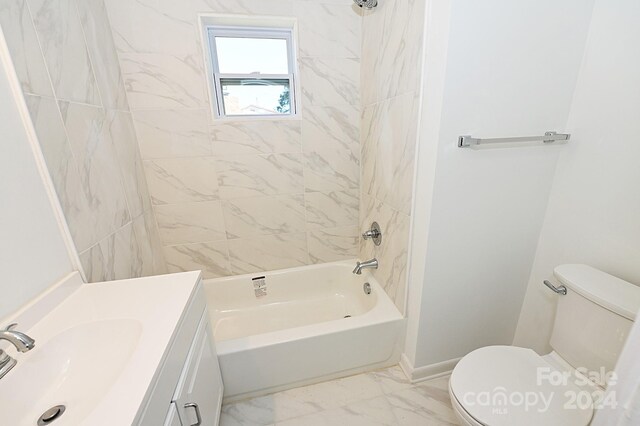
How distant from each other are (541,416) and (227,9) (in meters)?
2.33

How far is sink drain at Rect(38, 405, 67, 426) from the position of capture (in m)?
0.61

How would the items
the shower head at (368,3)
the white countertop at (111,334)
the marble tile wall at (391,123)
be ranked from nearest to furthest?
1. the white countertop at (111,334)
2. the marble tile wall at (391,123)
3. the shower head at (368,3)

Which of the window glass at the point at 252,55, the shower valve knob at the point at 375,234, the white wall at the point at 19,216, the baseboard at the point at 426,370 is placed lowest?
the baseboard at the point at 426,370

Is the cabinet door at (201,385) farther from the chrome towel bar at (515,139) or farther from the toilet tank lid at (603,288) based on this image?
the toilet tank lid at (603,288)

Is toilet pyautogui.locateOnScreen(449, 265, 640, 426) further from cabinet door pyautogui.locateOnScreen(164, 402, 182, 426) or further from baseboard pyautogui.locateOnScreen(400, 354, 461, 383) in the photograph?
cabinet door pyautogui.locateOnScreen(164, 402, 182, 426)

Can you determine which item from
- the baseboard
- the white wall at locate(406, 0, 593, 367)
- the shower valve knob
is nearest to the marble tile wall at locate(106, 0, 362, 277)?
the shower valve knob

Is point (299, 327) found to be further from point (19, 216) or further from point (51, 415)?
point (19, 216)

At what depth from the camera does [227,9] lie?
1.52m

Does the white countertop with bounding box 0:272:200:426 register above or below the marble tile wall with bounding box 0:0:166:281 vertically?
below

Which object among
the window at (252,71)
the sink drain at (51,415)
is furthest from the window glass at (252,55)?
the sink drain at (51,415)

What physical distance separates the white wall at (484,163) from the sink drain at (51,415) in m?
1.29

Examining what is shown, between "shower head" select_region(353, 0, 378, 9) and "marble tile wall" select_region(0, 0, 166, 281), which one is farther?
"shower head" select_region(353, 0, 378, 9)

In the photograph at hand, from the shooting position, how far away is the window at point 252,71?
5.60 feet

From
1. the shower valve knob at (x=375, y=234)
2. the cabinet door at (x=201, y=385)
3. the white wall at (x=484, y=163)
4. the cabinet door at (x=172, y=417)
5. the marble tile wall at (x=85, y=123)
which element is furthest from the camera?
the shower valve knob at (x=375, y=234)
